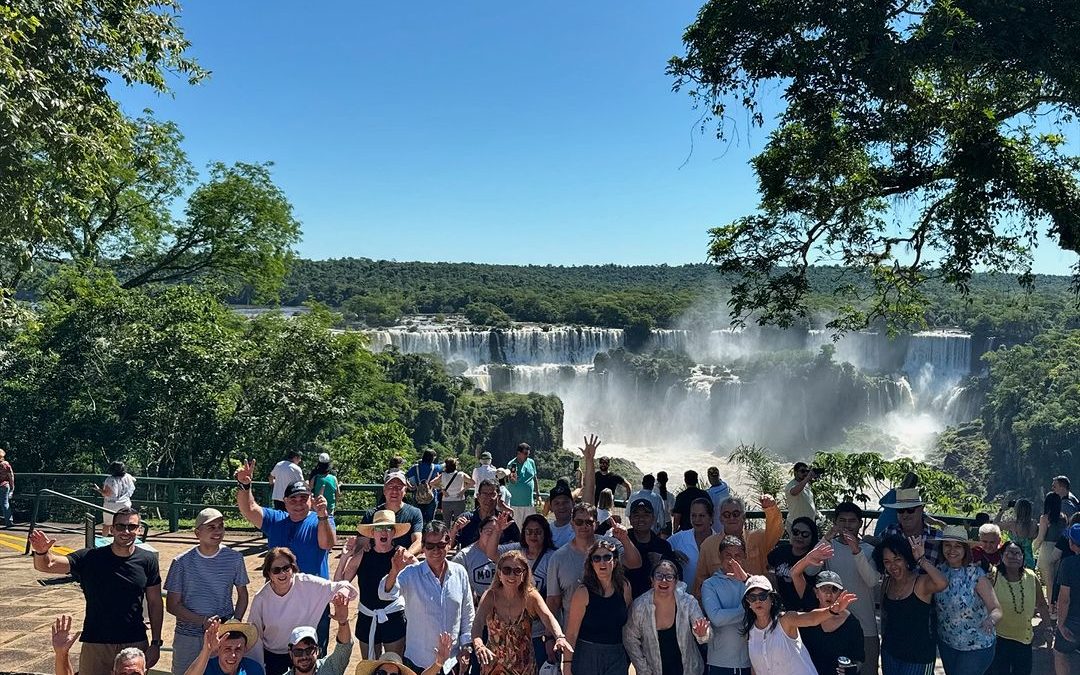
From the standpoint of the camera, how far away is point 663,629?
4.46 metres

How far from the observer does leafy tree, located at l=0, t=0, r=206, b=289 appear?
29.1 ft

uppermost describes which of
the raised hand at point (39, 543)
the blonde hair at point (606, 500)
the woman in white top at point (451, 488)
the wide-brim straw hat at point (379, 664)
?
the raised hand at point (39, 543)

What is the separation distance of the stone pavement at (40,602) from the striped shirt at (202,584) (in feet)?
1.35

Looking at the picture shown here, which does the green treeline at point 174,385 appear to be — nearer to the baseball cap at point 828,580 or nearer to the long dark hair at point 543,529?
the long dark hair at point 543,529

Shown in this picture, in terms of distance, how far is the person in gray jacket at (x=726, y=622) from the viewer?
4.41 metres

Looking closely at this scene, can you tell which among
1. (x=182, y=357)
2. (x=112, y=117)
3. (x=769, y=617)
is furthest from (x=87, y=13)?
(x=769, y=617)

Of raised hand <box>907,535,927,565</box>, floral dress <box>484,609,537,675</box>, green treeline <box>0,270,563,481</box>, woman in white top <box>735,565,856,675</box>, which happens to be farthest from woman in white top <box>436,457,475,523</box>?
green treeline <box>0,270,563,481</box>

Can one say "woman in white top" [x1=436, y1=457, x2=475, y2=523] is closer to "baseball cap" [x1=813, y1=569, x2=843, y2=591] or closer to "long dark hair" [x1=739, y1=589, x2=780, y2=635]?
"long dark hair" [x1=739, y1=589, x2=780, y2=635]

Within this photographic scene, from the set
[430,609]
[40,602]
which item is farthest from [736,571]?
[40,602]

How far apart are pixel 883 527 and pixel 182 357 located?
15719 millimetres

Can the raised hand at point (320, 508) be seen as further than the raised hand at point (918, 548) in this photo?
Yes

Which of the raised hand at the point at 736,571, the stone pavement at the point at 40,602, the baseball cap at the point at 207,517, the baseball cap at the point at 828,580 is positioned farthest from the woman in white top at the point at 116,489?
the baseball cap at the point at 828,580

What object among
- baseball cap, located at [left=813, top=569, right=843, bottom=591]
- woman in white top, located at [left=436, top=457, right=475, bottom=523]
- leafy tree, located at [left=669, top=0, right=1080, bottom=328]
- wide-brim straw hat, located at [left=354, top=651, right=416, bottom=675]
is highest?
leafy tree, located at [left=669, top=0, right=1080, bottom=328]

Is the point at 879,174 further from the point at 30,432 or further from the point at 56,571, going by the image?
the point at 30,432
